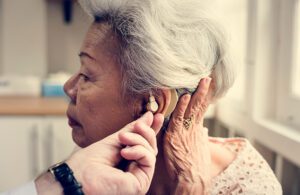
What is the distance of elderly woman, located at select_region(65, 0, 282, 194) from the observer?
0.89 meters

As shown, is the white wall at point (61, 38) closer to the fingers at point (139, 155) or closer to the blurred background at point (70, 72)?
the blurred background at point (70, 72)

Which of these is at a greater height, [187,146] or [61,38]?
[61,38]

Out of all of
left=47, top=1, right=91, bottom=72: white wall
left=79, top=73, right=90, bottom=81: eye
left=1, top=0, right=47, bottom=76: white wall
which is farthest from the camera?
left=47, top=1, right=91, bottom=72: white wall

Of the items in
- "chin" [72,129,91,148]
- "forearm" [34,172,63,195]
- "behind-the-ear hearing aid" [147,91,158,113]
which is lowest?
"forearm" [34,172,63,195]

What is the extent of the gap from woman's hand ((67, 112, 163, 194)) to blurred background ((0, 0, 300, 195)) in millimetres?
335

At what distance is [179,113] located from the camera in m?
0.96

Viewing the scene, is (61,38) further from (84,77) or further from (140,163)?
(140,163)

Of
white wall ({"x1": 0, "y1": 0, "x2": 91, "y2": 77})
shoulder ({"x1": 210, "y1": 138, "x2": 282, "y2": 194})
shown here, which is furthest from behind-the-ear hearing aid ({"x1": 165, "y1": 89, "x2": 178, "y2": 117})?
white wall ({"x1": 0, "y1": 0, "x2": 91, "y2": 77})

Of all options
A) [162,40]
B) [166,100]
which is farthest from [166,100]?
[162,40]

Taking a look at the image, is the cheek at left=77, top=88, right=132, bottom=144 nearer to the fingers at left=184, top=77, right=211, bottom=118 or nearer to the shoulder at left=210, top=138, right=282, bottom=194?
the fingers at left=184, top=77, right=211, bottom=118

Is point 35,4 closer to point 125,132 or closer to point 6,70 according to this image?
point 6,70

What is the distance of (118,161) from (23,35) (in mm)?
2264

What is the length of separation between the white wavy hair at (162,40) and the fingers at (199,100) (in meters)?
0.02

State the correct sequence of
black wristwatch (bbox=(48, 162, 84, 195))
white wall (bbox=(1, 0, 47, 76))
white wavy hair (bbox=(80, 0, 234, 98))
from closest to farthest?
black wristwatch (bbox=(48, 162, 84, 195)) < white wavy hair (bbox=(80, 0, 234, 98)) < white wall (bbox=(1, 0, 47, 76))
